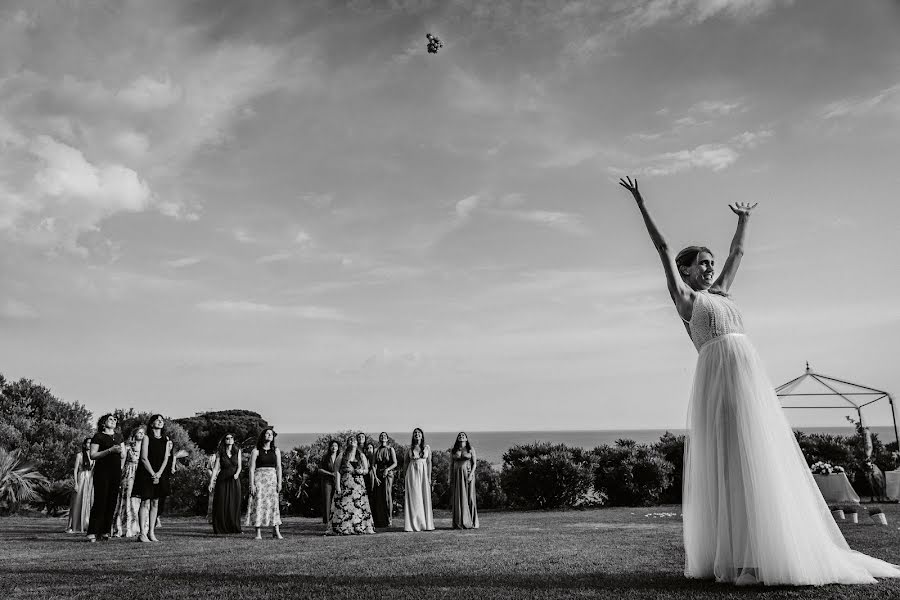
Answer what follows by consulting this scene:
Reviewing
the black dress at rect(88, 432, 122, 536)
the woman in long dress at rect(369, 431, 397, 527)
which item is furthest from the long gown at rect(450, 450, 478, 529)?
the black dress at rect(88, 432, 122, 536)

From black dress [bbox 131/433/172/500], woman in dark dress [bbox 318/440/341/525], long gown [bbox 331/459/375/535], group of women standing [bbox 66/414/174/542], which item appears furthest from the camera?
woman in dark dress [bbox 318/440/341/525]

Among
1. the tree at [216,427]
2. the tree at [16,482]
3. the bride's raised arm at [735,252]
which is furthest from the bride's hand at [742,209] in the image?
the tree at [216,427]

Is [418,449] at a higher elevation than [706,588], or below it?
higher

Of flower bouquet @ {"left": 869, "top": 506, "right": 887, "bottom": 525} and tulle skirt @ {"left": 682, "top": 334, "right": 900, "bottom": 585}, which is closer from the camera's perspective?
tulle skirt @ {"left": 682, "top": 334, "right": 900, "bottom": 585}

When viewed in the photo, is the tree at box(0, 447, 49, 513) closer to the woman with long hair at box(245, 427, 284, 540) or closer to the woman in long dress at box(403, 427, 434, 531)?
the woman with long hair at box(245, 427, 284, 540)

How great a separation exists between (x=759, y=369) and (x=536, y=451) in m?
18.8

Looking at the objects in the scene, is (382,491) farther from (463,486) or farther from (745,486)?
(745,486)

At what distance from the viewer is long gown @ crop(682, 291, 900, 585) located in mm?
5012

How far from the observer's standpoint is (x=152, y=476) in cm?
1329

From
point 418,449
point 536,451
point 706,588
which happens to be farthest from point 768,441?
point 536,451

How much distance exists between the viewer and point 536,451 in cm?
2381

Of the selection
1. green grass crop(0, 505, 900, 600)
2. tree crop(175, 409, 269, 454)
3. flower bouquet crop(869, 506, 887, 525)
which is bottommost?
flower bouquet crop(869, 506, 887, 525)

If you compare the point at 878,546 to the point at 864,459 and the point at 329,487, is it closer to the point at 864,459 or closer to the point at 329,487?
the point at 329,487

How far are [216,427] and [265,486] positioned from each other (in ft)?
159
